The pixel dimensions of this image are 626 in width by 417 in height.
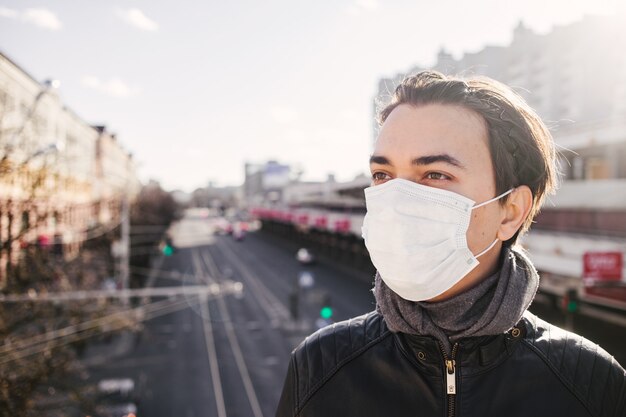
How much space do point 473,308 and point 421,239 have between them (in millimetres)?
301

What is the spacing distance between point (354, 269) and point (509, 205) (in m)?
40.9

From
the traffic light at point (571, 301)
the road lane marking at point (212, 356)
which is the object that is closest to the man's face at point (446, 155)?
the traffic light at point (571, 301)

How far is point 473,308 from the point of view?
1.70 meters

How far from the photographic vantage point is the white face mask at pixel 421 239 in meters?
1.74

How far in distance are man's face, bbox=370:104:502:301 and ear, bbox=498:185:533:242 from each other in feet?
0.15

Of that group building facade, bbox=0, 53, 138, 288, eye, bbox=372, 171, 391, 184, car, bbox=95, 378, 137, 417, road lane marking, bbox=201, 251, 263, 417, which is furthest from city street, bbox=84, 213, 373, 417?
eye, bbox=372, 171, 391, 184

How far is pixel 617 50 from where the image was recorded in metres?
38.9

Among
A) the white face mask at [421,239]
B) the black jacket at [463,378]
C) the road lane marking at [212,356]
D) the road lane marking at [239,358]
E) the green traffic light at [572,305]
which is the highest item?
the white face mask at [421,239]

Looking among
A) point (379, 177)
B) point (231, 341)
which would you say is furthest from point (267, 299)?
point (379, 177)

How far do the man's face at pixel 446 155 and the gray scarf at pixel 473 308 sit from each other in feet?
0.32

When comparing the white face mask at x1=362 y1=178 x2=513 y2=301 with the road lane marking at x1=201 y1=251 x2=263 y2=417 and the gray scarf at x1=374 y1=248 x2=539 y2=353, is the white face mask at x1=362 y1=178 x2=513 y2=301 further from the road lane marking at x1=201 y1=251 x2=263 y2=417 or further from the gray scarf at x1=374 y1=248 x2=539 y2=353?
the road lane marking at x1=201 y1=251 x2=263 y2=417

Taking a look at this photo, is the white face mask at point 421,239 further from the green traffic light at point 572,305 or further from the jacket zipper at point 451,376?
the green traffic light at point 572,305

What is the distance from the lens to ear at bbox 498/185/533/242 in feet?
6.05

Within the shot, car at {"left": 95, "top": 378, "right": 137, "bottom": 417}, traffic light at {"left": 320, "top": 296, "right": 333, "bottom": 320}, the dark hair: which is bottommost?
car at {"left": 95, "top": 378, "right": 137, "bottom": 417}
